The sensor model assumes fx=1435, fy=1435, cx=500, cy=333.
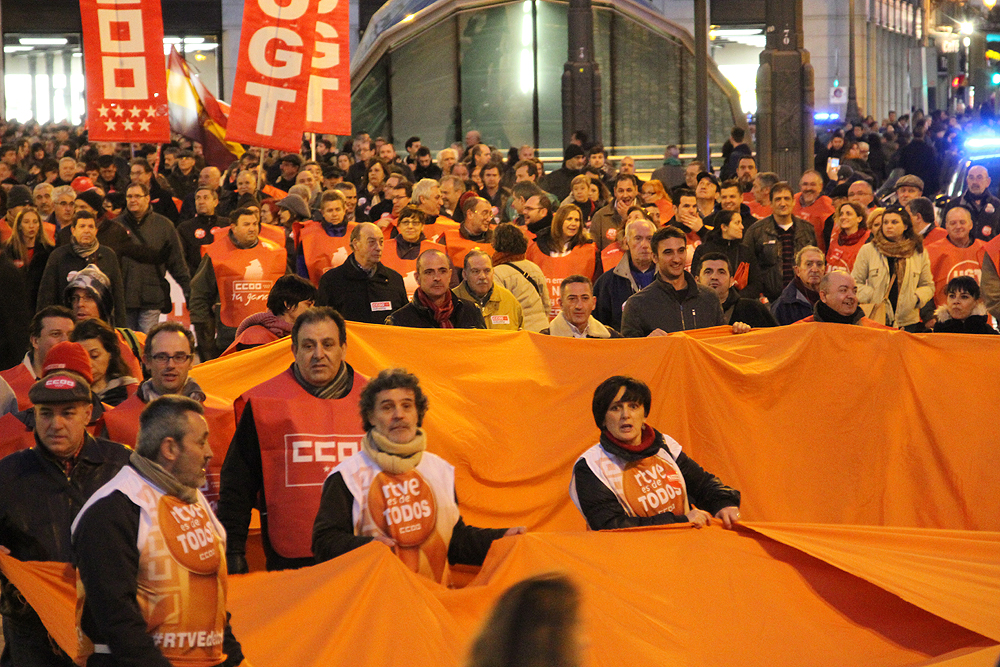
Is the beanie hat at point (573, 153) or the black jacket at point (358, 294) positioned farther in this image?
the beanie hat at point (573, 153)

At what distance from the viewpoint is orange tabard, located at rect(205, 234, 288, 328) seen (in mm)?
11234

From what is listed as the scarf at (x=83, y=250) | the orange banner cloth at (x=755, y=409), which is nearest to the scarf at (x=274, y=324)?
the orange banner cloth at (x=755, y=409)

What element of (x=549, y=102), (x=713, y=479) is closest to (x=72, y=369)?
(x=713, y=479)

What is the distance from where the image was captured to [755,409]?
8.47 m

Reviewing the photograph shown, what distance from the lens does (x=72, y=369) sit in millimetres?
6328

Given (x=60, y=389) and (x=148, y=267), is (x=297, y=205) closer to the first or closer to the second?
(x=148, y=267)

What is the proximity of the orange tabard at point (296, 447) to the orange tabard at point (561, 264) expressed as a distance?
197 inches

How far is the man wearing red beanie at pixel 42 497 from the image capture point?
5.67 metres

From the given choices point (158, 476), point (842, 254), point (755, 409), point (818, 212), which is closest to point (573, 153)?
point (818, 212)

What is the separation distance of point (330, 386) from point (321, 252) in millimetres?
5475

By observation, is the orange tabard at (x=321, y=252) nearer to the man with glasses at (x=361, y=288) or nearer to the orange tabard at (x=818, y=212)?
the man with glasses at (x=361, y=288)

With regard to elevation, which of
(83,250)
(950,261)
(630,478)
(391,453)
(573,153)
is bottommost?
(630,478)

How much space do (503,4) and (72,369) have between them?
24534 millimetres

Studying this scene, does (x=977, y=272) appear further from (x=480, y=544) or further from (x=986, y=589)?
Result: (x=480, y=544)
